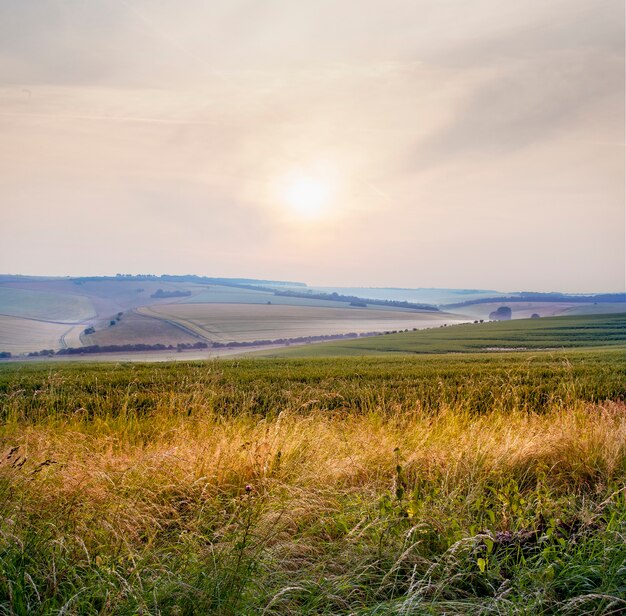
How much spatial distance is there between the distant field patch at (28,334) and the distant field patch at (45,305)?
9.66 meters

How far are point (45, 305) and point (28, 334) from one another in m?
34.2

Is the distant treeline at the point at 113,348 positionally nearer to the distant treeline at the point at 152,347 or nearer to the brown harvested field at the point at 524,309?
the distant treeline at the point at 152,347

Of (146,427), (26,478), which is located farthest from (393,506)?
(146,427)

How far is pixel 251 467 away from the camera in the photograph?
15.9ft

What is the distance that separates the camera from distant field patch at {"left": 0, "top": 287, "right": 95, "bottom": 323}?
107188mm

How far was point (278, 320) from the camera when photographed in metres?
98.2

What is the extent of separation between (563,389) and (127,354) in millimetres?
63546

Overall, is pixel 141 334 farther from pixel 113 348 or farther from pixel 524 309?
pixel 524 309

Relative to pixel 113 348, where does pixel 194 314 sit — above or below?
above

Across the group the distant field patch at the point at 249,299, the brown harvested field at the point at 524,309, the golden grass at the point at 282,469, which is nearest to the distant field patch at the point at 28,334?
the distant field patch at the point at 249,299

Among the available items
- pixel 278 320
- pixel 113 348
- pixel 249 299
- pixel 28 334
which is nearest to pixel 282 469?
pixel 113 348

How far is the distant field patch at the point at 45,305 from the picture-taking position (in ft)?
352

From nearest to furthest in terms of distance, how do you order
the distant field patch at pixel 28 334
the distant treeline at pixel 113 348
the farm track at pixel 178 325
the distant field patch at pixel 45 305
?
the distant treeline at pixel 113 348 → the distant field patch at pixel 28 334 → the farm track at pixel 178 325 → the distant field patch at pixel 45 305

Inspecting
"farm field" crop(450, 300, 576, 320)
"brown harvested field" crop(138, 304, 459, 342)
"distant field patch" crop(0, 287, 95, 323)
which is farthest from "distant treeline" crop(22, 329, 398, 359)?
"farm field" crop(450, 300, 576, 320)
